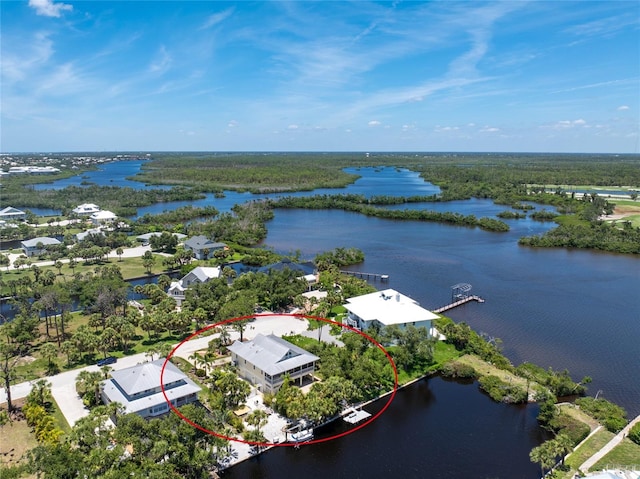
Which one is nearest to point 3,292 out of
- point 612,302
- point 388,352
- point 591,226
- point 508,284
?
point 388,352

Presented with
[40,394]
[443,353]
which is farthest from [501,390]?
[40,394]

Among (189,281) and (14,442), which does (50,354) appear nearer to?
(14,442)

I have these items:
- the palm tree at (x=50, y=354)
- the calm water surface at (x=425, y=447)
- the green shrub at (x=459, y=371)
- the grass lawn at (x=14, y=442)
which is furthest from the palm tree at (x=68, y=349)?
the green shrub at (x=459, y=371)

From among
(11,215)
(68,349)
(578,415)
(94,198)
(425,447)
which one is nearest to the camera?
(425,447)

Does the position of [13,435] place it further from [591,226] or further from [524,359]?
[591,226]

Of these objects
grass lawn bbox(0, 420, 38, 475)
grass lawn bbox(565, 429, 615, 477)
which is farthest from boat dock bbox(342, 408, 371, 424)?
grass lawn bbox(0, 420, 38, 475)

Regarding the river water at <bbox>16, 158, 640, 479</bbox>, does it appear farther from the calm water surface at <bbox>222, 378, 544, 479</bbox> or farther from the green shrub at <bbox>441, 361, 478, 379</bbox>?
the green shrub at <bbox>441, 361, 478, 379</bbox>

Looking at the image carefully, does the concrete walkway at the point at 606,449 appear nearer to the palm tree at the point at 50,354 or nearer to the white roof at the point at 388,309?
the white roof at the point at 388,309
